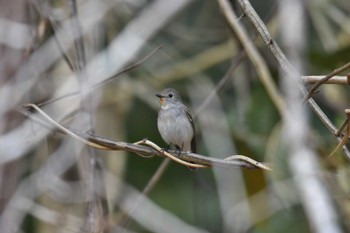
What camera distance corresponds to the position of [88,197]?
214 centimetres

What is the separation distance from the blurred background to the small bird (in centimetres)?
27

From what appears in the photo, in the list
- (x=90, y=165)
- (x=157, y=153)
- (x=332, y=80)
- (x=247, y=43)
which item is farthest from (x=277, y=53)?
(x=247, y=43)

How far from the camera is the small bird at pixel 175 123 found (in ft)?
11.4

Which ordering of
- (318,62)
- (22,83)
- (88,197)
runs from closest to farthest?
(88,197) → (22,83) → (318,62)

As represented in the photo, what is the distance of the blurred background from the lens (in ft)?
9.81

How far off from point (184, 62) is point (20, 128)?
→ 1834 mm

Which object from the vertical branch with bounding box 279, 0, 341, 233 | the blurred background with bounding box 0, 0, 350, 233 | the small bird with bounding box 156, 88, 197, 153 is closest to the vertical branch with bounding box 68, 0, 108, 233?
the blurred background with bounding box 0, 0, 350, 233

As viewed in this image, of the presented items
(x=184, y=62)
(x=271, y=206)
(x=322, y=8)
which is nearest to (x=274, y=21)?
(x=322, y=8)

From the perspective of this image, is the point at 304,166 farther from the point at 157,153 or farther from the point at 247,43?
the point at 247,43

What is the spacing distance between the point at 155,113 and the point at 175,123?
177 cm

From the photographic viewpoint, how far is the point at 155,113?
17.3 feet

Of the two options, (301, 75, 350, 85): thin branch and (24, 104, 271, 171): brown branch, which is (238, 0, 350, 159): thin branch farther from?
(24, 104, 271, 171): brown branch

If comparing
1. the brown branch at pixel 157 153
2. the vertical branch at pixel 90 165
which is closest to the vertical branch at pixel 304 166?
the brown branch at pixel 157 153

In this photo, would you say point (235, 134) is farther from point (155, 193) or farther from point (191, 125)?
point (155, 193)
